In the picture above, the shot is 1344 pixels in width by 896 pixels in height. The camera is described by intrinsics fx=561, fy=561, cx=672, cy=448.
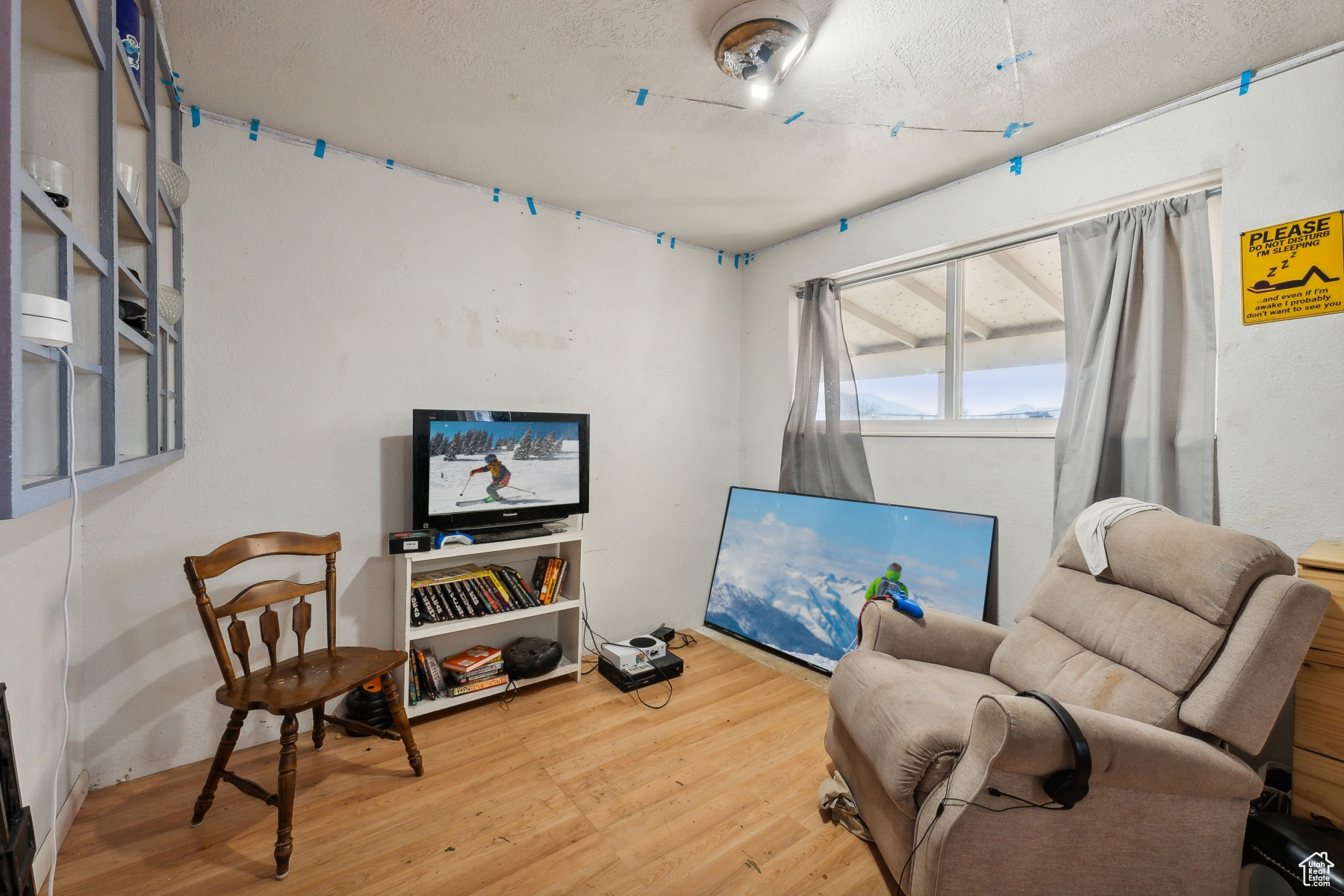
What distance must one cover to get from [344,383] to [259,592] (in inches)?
35.2

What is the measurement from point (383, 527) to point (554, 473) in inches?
31.1

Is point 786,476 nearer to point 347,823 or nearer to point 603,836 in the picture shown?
point 603,836

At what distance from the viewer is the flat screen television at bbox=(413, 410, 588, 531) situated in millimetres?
2428

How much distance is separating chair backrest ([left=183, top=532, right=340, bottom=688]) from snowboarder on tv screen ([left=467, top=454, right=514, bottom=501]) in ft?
2.09

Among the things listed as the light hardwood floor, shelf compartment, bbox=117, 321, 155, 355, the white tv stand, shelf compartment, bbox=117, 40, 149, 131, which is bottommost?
the light hardwood floor

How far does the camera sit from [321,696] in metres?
1.70

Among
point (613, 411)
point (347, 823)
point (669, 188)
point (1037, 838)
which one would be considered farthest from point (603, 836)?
point (669, 188)

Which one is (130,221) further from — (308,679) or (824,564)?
(824,564)

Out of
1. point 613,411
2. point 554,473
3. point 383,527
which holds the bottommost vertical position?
point 383,527

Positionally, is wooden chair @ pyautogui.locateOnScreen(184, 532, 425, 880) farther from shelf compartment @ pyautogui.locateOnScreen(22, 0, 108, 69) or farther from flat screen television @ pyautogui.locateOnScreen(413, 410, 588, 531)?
shelf compartment @ pyautogui.locateOnScreen(22, 0, 108, 69)

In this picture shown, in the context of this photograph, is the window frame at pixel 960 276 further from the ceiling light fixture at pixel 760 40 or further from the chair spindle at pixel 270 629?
the chair spindle at pixel 270 629

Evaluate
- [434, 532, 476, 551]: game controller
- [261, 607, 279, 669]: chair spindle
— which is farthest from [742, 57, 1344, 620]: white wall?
[261, 607, 279, 669]: chair spindle

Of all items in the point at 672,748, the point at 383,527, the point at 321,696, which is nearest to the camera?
the point at 321,696

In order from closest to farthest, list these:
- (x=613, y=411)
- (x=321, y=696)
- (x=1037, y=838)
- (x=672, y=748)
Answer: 1. (x=1037, y=838)
2. (x=321, y=696)
3. (x=672, y=748)
4. (x=613, y=411)
